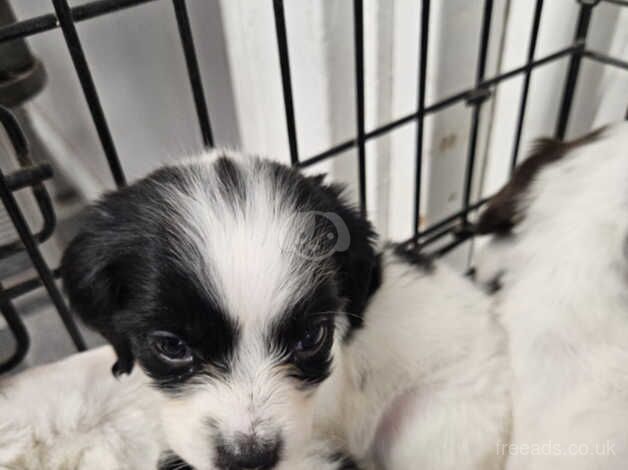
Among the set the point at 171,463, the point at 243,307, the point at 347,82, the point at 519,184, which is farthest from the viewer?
the point at 347,82

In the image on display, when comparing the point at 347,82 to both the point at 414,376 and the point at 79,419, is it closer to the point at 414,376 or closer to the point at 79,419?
the point at 414,376

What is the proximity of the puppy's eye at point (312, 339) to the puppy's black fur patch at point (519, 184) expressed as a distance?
59cm

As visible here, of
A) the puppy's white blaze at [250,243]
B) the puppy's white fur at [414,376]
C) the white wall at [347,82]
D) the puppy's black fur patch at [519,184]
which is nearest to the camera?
the puppy's white blaze at [250,243]

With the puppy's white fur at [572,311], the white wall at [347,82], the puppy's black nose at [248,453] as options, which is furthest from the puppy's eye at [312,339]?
the white wall at [347,82]

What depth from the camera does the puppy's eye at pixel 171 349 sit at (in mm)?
884

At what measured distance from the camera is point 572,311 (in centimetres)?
116

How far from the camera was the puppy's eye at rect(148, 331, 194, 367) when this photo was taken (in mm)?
884

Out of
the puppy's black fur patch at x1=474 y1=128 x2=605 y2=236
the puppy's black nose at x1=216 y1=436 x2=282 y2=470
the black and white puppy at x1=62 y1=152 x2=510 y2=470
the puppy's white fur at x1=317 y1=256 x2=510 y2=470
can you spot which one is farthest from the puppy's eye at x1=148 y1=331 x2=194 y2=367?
the puppy's black fur patch at x1=474 y1=128 x2=605 y2=236

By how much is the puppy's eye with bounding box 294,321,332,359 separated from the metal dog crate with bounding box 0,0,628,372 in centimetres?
36

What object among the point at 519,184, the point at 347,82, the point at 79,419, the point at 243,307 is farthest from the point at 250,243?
the point at 347,82

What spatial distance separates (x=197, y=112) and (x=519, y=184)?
0.70 m
